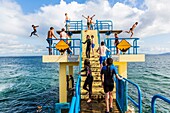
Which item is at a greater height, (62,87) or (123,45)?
(123,45)

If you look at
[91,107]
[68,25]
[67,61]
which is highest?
[68,25]

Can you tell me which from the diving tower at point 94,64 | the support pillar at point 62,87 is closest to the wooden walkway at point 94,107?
the diving tower at point 94,64

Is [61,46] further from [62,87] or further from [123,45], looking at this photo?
[123,45]

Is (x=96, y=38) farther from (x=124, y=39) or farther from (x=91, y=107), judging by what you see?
(x=91, y=107)

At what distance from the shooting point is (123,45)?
1284 cm

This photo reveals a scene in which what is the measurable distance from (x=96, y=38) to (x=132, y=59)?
4.22 metres

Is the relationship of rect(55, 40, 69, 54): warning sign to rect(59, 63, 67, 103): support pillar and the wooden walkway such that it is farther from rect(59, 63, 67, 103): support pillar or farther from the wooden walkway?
the wooden walkway

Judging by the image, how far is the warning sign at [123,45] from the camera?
41.8 ft

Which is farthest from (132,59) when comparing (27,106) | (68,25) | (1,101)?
(1,101)

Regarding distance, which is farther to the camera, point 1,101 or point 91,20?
point 1,101

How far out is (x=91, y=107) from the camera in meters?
7.40

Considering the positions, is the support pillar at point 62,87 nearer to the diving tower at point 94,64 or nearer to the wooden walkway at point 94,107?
the diving tower at point 94,64

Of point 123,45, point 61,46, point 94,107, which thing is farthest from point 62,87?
point 94,107

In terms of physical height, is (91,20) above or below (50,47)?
above
